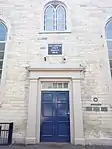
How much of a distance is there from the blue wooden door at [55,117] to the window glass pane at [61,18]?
3258mm

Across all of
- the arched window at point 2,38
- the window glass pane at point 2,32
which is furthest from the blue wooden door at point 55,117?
the window glass pane at point 2,32

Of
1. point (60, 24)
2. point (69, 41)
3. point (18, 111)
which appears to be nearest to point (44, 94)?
point (18, 111)

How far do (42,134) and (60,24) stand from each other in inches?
206

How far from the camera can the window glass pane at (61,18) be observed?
8.50m

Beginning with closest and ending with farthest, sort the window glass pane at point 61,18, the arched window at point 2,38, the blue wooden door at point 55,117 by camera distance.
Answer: the blue wooden door at point 55,117
the arched window at point 2,38
the window glass pane at point 61,18

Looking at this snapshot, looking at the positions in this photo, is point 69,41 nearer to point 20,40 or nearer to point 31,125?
point 20,40

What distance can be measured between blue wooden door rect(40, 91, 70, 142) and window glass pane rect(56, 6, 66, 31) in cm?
326

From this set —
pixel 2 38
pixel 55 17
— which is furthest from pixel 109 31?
pixel 2 38

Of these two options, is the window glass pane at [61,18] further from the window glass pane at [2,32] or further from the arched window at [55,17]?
the window glass pane at [2,32]

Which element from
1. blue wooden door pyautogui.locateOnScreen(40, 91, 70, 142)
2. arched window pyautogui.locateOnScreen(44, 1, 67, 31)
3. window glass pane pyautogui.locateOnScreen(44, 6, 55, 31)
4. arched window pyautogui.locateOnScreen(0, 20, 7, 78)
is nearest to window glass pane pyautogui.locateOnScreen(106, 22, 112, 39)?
Result: arched window pyautogui.locateOnScreen(44, 1, 67, 31)

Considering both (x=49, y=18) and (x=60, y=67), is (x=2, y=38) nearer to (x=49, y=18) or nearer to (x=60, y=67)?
(x=49, y=18)

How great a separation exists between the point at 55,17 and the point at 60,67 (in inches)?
110

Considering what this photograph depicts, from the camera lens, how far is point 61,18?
341 inches

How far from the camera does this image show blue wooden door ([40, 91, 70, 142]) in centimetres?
696
